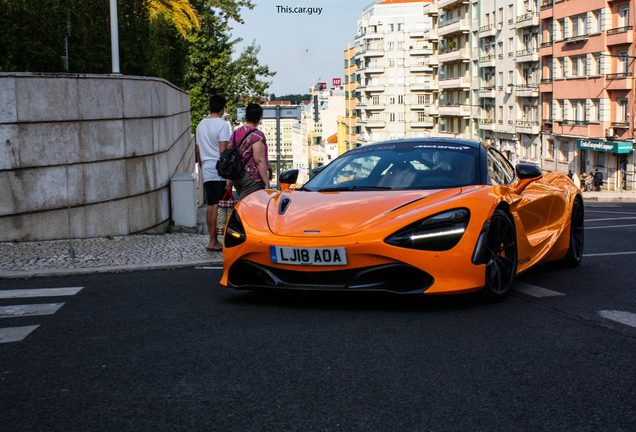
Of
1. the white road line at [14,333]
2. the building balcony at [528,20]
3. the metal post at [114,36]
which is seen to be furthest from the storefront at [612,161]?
the white road line at [14,333]

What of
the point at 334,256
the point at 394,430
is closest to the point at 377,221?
the point at 334,256

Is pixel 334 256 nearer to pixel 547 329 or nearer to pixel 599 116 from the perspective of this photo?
pixel 547 329

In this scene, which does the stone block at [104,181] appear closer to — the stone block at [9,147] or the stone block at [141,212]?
the stone block at [141,212]

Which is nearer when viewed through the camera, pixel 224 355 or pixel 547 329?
pixel 224 355

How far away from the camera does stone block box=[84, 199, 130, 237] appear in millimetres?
9359

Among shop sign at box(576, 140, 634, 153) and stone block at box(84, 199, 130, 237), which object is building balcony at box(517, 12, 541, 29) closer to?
shop sign at box(576, 140, 634, 153)

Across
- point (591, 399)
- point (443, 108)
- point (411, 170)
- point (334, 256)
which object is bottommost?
point (591, 399)

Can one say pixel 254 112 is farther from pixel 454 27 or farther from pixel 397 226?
pixel 454 27

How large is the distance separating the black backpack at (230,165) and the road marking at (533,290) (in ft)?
10.6

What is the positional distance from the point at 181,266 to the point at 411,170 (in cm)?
289

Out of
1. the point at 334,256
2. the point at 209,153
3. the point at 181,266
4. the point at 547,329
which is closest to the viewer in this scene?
the point at 547,329

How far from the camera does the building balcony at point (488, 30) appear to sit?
6981cm

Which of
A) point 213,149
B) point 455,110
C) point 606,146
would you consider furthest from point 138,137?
point 455,110

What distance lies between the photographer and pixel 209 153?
8883mm
